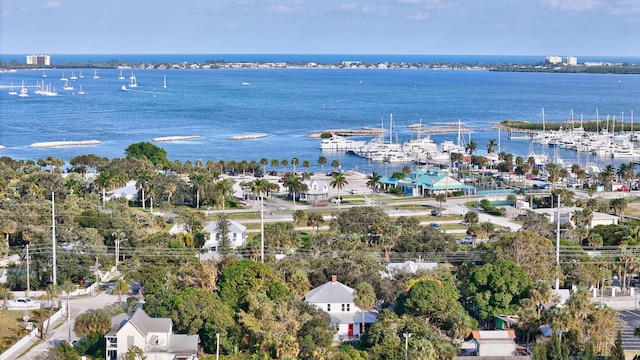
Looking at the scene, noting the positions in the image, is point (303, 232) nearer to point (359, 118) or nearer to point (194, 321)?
point (194, 321)

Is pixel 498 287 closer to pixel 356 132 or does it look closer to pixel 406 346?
pixel 406 346

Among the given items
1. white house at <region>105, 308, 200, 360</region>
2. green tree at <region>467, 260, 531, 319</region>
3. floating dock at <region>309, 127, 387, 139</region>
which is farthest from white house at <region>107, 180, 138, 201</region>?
floating dock at <region>309, 127, 387, 139</region>

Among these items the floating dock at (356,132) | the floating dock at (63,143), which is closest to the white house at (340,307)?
the floating dock at (63,143)

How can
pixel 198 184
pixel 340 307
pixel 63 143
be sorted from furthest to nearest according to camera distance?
pixel 63 143 → pixel 198 184 → pixel 340 307

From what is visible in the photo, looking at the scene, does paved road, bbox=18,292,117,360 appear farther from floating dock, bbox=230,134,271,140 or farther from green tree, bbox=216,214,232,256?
floating dock, bbox=230,134,271,140

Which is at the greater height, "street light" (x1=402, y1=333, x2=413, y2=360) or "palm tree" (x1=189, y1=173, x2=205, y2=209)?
"palm tree" (x1=189, y1=173, x2=205, y2=209)

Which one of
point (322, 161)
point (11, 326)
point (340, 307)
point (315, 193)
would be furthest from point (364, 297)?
point (322, 161)
